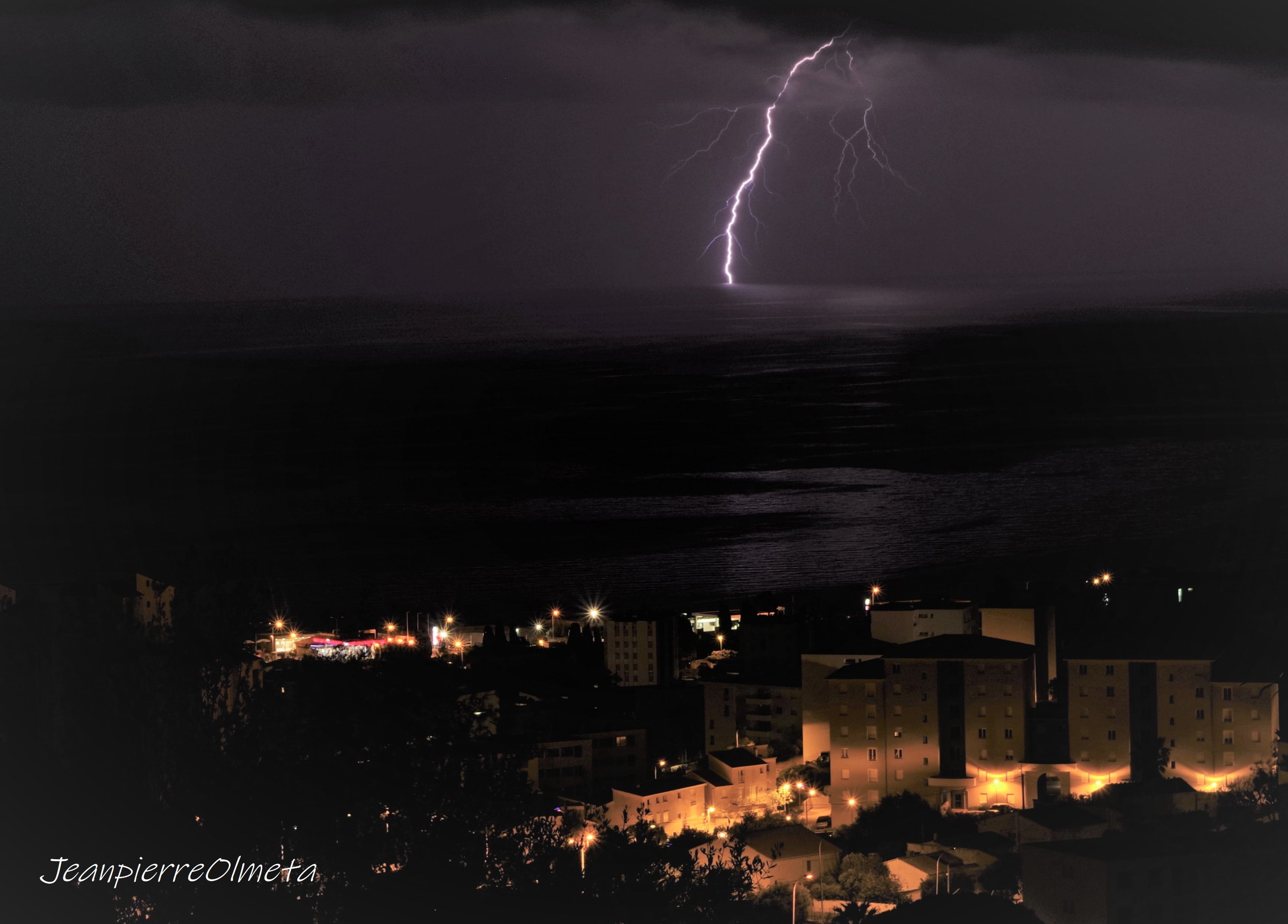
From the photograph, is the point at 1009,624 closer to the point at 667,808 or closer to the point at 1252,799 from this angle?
the point at 1252,799

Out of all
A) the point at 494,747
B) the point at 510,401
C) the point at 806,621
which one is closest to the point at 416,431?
the point at 510,401

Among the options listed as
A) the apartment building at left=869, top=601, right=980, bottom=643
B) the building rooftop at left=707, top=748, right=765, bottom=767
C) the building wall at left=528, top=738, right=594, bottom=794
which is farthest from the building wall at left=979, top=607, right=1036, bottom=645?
the building wall at left=528, top=738, right=594, bottom=794

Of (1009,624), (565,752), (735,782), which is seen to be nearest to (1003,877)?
(735,782)

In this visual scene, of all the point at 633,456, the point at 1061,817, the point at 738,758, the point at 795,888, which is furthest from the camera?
the point at 633,456

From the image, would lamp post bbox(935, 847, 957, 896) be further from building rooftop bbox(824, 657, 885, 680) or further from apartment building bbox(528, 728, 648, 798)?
building rooftop bbox(824, 657, 885, 680)

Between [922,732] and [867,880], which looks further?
[922,732]

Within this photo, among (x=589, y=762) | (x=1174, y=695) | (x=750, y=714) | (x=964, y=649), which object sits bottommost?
(x=589, y=762)

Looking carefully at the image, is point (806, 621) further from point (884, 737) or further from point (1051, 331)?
point (1051, 331)

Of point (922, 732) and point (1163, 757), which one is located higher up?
point (922, 732)
